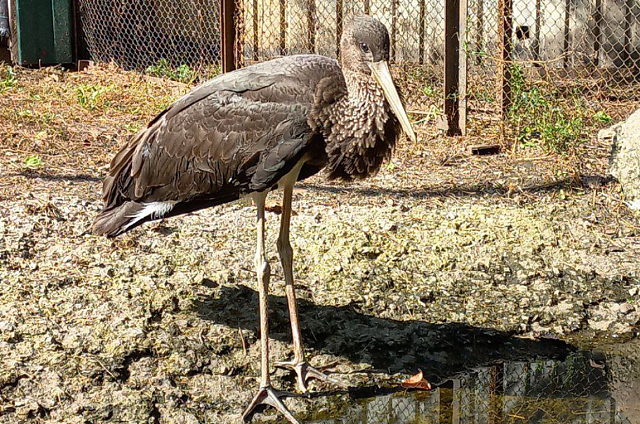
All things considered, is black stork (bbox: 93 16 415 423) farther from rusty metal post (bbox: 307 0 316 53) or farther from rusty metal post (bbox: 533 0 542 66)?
rusty metal post (bbox: 533 0 542 66)

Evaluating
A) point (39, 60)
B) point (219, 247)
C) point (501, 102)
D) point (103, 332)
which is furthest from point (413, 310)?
point (39, 60)

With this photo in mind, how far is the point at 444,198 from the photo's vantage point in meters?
5.66

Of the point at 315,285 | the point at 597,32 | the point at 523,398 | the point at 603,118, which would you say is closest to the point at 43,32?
the point at 597,32

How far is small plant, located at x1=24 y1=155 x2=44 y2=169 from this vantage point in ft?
19.1

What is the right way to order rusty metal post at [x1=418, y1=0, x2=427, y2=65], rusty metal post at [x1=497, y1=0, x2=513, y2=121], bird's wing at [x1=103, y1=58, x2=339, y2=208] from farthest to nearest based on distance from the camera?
rusty metal post at [x1=418, y1=0, x2=427, y2=65] < rusty metal post at [x1=497, y1=0, x2=513, y2=121] < bird's wing at [x1=103, y1=58, x2=339, y2=208]

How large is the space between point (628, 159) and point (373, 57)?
8.39 ft

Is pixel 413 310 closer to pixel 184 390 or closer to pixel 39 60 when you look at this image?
pixel 184 390

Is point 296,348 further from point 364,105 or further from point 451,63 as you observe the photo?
point 451,63

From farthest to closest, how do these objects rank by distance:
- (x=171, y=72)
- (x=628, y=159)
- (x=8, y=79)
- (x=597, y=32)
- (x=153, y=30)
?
1. (x=153, y=30)
2. (x=171, y=72)
3. (x=8, y=79)
4. (x=597, y=32)
5. (x=628, y=159)

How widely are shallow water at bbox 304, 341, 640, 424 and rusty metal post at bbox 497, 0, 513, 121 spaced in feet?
9.23

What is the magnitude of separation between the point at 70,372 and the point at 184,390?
490mm

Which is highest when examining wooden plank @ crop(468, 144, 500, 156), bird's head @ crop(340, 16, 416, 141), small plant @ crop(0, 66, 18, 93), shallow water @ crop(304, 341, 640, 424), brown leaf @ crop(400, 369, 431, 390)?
bird's head @ crop(340, 16, 416, 141)

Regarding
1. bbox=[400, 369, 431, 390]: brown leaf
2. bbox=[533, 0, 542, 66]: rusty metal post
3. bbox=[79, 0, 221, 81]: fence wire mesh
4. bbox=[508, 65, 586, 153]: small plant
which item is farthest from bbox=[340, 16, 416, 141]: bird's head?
bbox=[79, 0, 221, 81]: fence wire mesh

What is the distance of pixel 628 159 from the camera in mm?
5590
